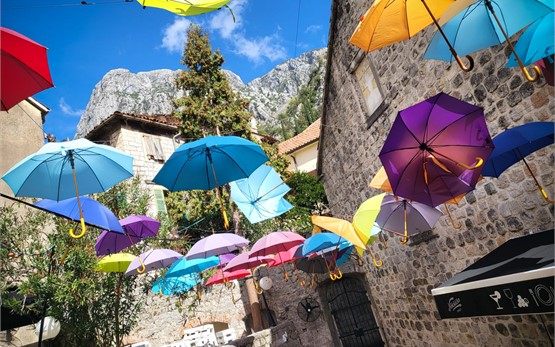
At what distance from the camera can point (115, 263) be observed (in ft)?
Answer: 22.0

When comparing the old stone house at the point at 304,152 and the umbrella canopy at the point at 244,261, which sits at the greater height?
the old stone house at the point at 304,152

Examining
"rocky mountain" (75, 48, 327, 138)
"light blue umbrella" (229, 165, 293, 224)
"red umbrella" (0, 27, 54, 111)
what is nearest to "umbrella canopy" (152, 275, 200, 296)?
"light blue umbrella" (229, 165, 293, 224)

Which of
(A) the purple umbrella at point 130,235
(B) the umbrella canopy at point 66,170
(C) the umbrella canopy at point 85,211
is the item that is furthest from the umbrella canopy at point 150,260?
(B) the umbrella canopy at point 66,170

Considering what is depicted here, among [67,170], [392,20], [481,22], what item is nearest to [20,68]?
[67,170]

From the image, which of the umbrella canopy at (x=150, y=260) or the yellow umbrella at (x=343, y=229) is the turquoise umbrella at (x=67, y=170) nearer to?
the umbrella canopy at (x=150, y=260)

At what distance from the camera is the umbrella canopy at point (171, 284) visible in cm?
877

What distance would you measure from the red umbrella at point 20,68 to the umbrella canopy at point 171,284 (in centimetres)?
702

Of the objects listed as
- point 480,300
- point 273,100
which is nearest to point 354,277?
point 480,300

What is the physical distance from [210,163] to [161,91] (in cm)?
8806

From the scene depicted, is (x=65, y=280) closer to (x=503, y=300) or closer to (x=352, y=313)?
(x=503, y=300)

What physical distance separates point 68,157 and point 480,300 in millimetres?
5010

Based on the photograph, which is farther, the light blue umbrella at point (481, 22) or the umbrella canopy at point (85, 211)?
the umbrella canopy at point (85, 211)

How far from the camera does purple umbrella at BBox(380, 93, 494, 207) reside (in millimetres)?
3553

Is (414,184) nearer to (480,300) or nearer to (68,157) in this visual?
(480,300)
